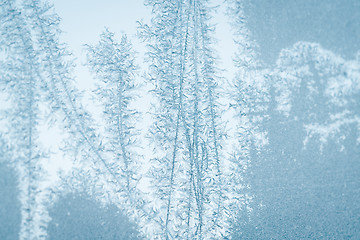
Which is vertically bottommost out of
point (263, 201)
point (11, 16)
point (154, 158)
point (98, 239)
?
point (98, 239)

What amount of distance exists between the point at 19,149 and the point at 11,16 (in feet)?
1.50

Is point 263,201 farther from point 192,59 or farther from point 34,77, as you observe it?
point 34,77

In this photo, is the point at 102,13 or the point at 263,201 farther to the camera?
the point at 102,13

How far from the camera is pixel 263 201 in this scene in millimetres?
908

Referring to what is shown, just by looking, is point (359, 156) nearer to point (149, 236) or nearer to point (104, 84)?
point (149, 236)

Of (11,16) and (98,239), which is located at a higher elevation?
(11,16)

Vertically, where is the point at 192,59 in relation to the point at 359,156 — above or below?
above

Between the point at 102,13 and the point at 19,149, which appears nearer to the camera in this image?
the point at 19,149

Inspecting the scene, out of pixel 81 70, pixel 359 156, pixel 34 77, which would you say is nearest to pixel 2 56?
pixel 34 77

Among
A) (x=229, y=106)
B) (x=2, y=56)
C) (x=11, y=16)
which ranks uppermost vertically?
(x=11, y=16)

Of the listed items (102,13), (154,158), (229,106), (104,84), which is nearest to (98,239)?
(154,158)

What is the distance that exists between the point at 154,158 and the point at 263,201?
0.39 meters

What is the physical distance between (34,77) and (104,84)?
232 millimetres

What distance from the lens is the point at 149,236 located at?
0.88 meters
